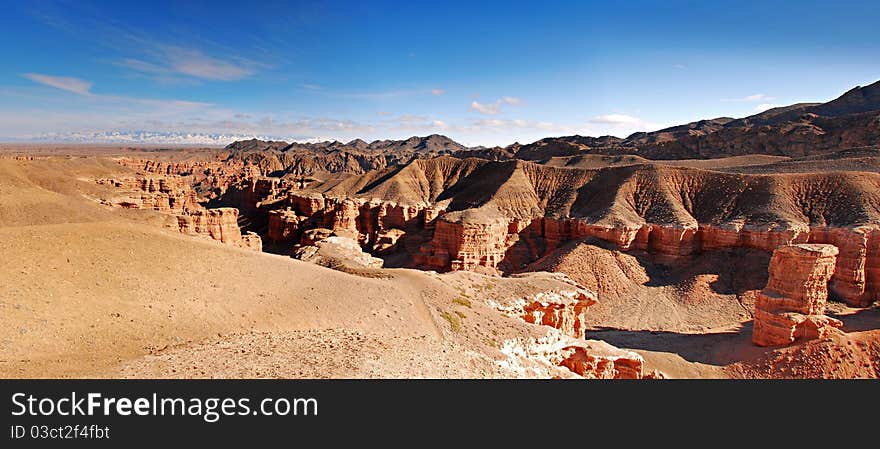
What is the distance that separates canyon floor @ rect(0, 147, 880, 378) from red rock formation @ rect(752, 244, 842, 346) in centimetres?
116

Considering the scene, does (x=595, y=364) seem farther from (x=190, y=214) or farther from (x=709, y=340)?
(x=190, y=214)

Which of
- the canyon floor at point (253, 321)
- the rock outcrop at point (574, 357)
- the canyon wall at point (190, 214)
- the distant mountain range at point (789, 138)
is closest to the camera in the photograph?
the canyon floor at point (253, 321)

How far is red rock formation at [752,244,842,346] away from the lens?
28.0 m

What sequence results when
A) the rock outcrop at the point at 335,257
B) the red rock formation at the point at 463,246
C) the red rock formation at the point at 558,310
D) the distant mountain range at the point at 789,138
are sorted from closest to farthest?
the red rock formation at the point at 558,310 < the rock outcrop at the point at 335,257 < the red rock formation at the point at 463,246 < the distant mountain range at the point at 789,138

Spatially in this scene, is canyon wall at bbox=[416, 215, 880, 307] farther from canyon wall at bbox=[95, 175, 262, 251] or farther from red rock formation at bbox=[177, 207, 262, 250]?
canyon wall at bbox=[95, 175, 262, 251]

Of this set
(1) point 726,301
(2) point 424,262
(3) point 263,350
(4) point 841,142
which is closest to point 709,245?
(1) point 726,301

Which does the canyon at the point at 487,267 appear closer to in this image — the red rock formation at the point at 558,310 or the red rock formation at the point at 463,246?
the red rock formation at the point at 558,310

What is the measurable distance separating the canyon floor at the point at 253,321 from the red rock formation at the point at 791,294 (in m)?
1.16

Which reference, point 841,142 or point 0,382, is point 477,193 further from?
point 841,142

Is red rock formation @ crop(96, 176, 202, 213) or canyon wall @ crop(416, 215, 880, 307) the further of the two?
red rock formation @ crop(96, 176, 202, 213)

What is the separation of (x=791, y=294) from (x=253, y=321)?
3307 cm

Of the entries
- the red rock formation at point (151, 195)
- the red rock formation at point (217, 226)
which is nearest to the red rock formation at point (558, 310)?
the red rock formation at point (217, 226)

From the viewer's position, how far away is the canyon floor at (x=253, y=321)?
11883 millimetres

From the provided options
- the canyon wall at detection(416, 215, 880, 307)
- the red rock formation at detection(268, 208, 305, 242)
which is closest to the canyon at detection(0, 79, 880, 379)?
the canyon wall at detection(416, 215, 880, 307)
